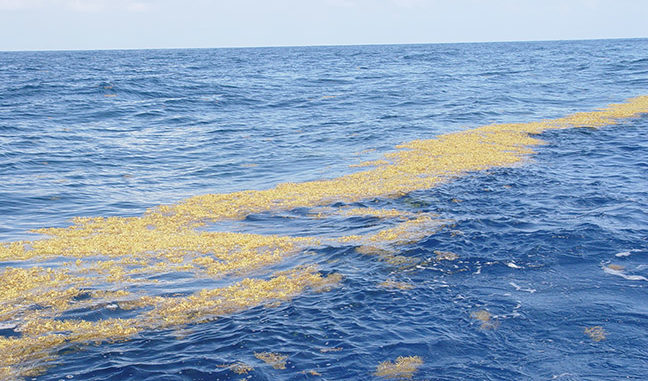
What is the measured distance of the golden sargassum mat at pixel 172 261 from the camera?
7.61 metres

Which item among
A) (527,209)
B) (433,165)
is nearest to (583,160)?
(433,165)

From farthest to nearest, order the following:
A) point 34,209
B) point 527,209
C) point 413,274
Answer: point 34,209 < point 527,209 < point 413,274

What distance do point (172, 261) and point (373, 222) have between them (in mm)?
4114

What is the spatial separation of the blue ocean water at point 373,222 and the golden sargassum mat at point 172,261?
15.4 inches

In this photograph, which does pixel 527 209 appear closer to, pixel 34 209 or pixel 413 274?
pixel 413 274

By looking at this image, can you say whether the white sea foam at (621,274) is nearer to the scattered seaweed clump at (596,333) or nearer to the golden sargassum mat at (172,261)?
the scattered seaweed clump at (596,333)

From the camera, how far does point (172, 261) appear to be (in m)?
9.92

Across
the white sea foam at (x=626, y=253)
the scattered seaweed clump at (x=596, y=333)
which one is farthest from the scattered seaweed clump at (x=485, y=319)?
the white sea foam at (x=626, y=253)

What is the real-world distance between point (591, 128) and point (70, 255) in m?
19.8

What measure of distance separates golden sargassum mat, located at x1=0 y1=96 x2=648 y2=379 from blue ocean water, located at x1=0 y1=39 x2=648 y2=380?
1.29 ft

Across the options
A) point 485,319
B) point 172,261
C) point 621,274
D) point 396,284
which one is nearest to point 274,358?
point 396,284

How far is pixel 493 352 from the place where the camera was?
6805 mm

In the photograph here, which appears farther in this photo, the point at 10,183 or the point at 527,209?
the point at 10,183

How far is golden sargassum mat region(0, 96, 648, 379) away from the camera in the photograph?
25.0ft
